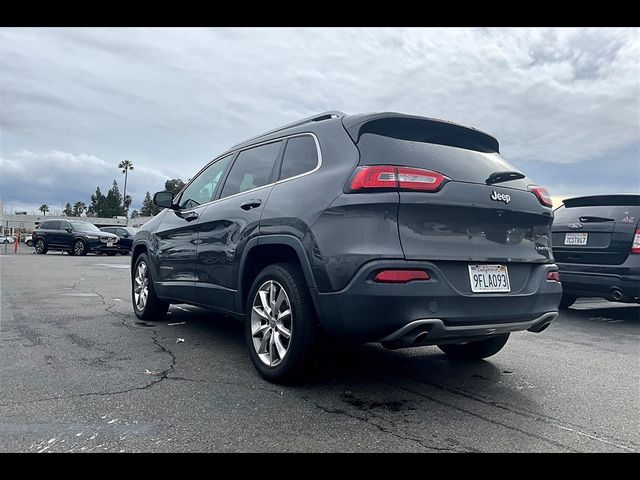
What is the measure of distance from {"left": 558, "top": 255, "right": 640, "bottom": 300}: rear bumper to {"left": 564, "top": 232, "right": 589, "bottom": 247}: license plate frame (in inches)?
11.4

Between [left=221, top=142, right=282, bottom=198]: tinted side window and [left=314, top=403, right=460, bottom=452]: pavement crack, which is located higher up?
[left=221, top=142, right=282, bottom=198]: tinted side window

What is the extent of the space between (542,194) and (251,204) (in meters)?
2.24

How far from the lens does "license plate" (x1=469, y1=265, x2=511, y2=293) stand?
3.35 metres

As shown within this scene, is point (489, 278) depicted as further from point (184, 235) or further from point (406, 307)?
point (184, 235)

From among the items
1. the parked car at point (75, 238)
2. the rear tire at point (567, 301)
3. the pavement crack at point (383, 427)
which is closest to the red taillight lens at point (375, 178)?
the pavement crack at point (383, 427)

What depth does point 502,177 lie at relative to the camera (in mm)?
3705

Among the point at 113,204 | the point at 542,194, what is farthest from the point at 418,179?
the point at 113,204

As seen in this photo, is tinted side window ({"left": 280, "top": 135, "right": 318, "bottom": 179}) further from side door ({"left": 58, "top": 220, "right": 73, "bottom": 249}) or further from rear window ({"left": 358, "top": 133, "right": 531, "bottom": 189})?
side door ({"left": 58, "top": 220, "right": 73, "bottom": 249})

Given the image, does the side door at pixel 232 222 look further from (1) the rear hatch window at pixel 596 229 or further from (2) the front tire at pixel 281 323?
(1) the rear hatch window at pixel 596 229

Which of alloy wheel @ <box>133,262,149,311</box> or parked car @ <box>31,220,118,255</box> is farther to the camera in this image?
parked car @ <box>31,220,118,255</box>

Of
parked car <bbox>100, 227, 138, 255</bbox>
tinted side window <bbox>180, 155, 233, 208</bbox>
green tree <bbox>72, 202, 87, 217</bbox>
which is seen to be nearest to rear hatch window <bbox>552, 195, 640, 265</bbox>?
tinted side window <bbox>180, 155, 233, 208</bbox>

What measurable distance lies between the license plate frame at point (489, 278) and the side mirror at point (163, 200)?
3.51m
